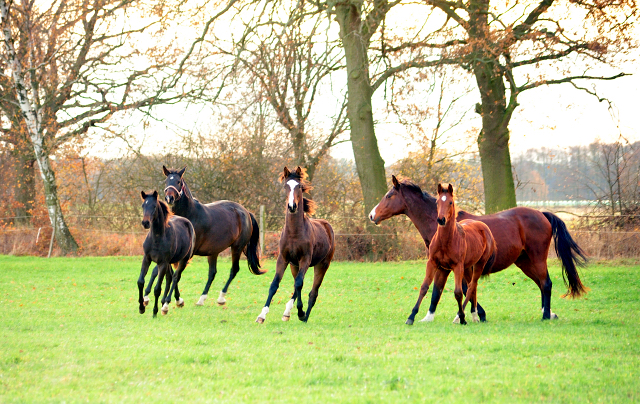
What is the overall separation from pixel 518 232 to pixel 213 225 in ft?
18.7

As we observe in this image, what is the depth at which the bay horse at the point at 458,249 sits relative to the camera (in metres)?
8.12

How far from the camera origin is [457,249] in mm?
8148

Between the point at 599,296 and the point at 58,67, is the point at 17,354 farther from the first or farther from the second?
the point at 58,67

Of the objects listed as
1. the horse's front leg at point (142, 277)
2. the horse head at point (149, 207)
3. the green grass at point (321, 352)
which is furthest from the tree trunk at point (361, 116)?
the horse head at point (149, 207)

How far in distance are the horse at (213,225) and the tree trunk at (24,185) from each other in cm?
1711

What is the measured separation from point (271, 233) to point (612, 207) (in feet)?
35.1

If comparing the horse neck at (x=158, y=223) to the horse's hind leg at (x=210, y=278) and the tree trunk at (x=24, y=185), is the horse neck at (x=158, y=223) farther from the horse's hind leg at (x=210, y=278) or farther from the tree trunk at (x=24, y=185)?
the tree trunk at (x=24, y=185)

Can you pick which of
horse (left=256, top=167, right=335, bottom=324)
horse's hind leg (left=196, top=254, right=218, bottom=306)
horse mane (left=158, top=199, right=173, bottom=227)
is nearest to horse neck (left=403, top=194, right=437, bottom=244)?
horse (left=256, top=167, right=335, bottom=324)

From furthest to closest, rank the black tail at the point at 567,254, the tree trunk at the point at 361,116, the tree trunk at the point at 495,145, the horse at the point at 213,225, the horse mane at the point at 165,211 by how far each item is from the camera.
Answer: the tree trunk at the point at 361,116, the tree trunk at the point at 495,145, the horse at the point at 213,225, the black tail at the point at 567,254, the horse mane at the point at 165,211

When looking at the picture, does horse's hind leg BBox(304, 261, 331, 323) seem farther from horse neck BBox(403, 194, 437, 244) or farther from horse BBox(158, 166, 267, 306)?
horse BBox(158, 166, 267, 306)

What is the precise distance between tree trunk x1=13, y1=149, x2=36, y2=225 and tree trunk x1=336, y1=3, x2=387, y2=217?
14.9 m

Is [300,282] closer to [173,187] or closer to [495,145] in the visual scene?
[173,187]

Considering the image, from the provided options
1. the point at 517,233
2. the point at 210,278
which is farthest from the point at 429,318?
the point at 210,278

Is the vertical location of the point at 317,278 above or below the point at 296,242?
below
